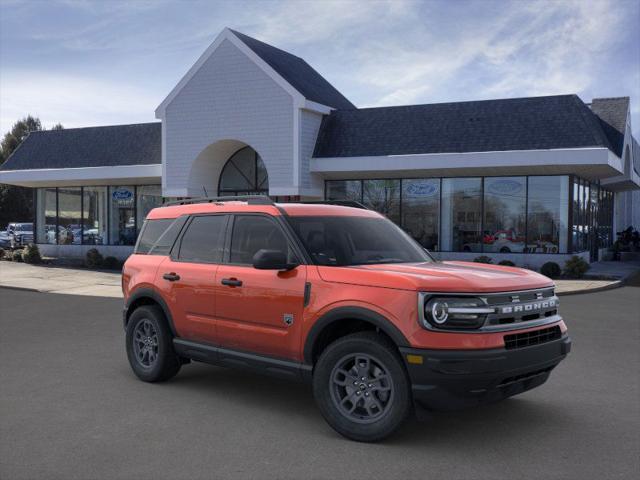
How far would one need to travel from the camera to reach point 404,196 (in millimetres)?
24000

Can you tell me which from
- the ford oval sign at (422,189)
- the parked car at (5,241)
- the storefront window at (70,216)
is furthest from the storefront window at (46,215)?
the ford oval sign at (422,189)

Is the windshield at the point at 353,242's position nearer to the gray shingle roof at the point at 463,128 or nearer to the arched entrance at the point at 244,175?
the gray shingle roof at the point at 463,128

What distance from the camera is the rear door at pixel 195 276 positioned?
653 cm

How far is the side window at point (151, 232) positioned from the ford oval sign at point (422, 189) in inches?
663

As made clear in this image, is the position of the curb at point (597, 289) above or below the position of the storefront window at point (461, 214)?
below

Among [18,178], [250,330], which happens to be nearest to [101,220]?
[18,178]

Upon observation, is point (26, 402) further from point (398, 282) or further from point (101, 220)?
point (101, 220)

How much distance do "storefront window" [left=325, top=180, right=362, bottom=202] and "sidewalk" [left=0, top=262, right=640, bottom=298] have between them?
8.31 metres

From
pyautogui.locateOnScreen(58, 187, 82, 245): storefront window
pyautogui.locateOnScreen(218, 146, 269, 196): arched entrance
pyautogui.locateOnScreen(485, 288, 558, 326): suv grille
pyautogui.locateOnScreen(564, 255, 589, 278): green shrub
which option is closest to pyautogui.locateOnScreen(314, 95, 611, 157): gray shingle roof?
pyautogui.locateOnScreen(218, 146, 269, 196): arched entrance

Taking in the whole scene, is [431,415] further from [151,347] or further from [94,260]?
[94,260]

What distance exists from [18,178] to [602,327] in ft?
87.4

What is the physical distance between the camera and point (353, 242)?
6.22m

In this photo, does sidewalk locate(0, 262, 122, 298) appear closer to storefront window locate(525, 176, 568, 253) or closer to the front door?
the front door

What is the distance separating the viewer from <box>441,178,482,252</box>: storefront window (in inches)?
906
